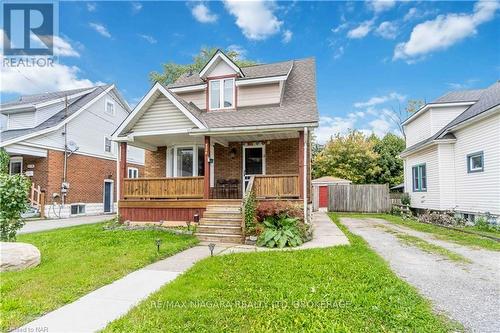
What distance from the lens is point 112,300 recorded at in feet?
14.3

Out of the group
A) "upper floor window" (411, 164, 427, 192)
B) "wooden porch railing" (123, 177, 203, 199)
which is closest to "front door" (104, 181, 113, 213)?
"wooden porch railing" (123, 177, 203, 199)

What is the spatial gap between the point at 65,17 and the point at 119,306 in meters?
15.1

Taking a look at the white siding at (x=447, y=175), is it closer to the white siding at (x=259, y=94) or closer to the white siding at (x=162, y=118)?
the white siding at (x=259, y=94)

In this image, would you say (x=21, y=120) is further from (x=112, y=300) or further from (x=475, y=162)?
(x=475, y=162)

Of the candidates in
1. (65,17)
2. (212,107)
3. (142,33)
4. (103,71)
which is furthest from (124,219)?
(103,71)

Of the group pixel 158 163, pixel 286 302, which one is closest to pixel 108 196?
pixel 158 163

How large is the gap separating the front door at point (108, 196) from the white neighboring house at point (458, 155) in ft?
67.9

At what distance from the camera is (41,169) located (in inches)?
671

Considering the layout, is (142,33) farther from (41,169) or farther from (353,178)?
(353,178)

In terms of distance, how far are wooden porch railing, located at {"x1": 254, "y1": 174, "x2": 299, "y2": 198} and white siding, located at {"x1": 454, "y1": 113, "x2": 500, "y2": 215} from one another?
311 inches

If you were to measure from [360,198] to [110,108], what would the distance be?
19.6 metres

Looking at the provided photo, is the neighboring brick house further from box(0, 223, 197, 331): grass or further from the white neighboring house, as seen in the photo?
the white neighboring house

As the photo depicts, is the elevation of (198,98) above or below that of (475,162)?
above

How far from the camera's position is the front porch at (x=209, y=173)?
10.4 m
